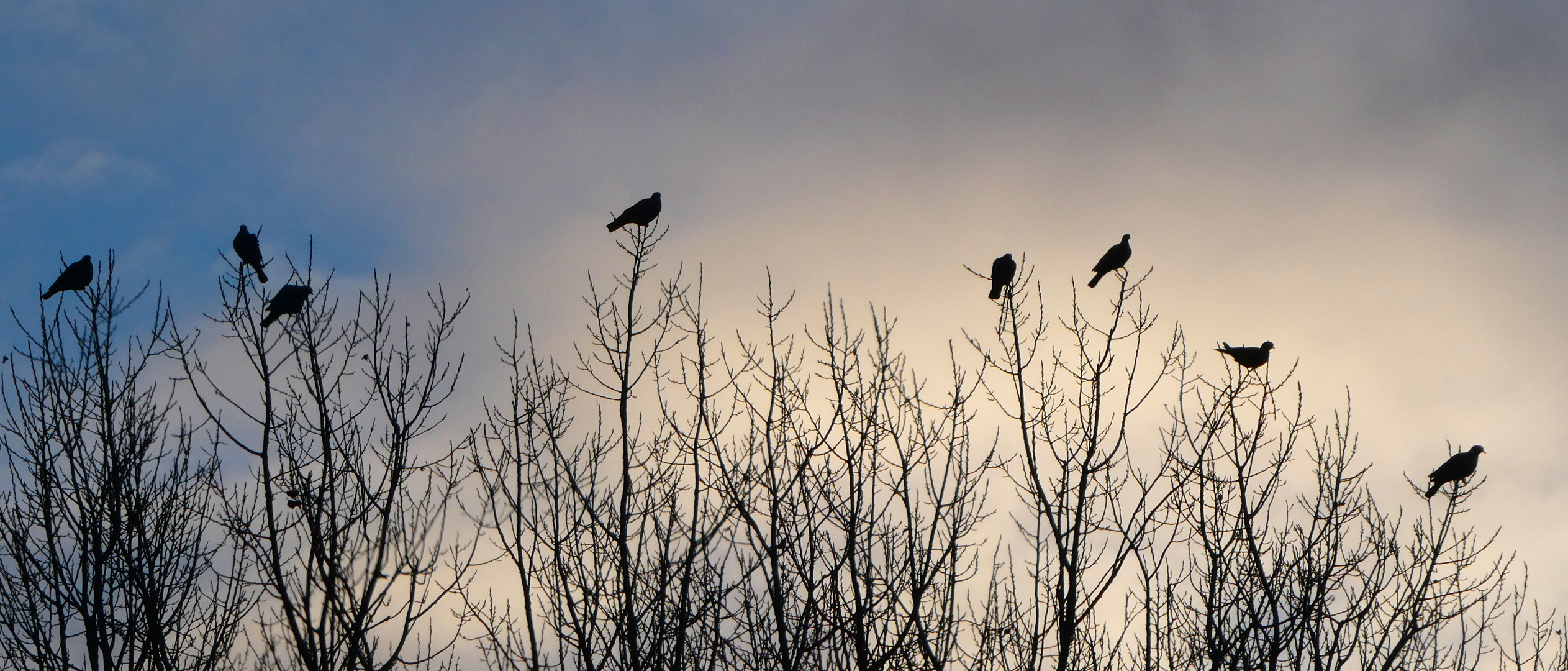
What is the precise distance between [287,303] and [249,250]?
7.08 feet

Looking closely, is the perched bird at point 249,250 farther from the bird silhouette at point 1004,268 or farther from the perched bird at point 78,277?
the bird silhouette at point 1004,268

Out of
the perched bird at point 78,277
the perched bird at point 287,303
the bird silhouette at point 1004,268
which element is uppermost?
the bird silhouette at point 1004,268

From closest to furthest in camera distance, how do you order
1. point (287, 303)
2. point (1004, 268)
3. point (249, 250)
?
point (287, 303), point (249, 250), point (1004, 268)

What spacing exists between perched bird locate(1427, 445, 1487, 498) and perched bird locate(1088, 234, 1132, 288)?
3.45m

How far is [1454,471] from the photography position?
812 cm

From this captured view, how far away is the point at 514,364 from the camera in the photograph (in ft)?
22.2

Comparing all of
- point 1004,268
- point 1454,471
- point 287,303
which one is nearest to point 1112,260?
point 1004,268

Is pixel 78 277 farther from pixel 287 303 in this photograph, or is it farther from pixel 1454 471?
pixel 1454 471

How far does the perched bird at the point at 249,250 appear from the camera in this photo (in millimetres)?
6602

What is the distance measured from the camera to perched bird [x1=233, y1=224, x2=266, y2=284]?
6.60 m

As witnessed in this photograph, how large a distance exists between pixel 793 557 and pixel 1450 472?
18.2ft

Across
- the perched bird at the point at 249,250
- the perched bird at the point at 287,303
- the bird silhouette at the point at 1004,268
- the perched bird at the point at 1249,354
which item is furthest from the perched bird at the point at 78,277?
the perched bird at the point at 1249,354

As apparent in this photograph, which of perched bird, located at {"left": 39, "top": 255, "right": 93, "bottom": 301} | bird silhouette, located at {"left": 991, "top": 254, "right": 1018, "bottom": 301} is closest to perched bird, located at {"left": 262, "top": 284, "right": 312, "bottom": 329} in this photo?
perched bird, located at {"left": 39, "top": 255, "right": 93, "bottom": 301}

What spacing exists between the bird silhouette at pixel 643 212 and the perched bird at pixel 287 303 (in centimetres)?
455
